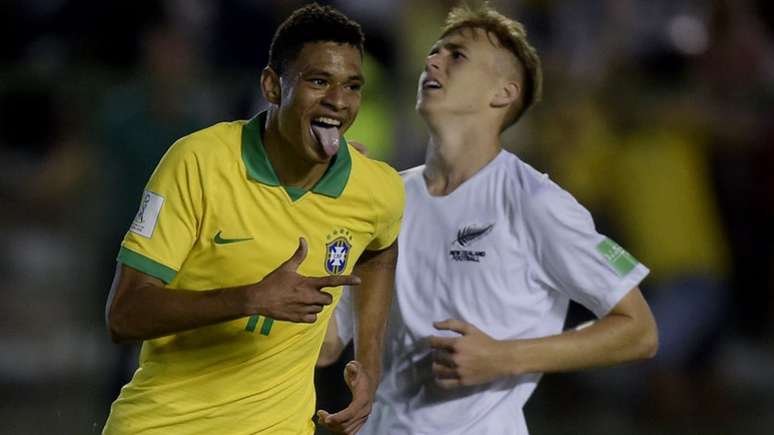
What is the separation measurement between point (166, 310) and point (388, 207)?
880 millimetres

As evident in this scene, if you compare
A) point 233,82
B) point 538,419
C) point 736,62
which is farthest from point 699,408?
point 233,82

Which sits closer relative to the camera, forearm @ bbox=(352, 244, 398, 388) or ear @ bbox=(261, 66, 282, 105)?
ear @ bbox=(261, 66, 282, 105)

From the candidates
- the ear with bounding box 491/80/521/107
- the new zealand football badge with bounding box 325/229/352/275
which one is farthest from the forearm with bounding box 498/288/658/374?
the ear with bounding box 491/80/521/107

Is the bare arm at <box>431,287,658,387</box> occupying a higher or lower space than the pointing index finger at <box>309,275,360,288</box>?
lower

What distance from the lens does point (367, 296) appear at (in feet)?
14.4

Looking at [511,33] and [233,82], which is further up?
[511,33]

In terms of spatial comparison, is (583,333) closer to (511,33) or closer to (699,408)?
(511,33)

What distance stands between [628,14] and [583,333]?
15.4ft

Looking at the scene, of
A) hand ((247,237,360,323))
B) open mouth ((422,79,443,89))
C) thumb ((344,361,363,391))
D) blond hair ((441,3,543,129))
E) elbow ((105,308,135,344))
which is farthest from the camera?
blond hair ((441,3,543,129))

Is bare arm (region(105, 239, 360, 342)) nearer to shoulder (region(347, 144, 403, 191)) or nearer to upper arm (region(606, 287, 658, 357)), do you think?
shoulder (region(347, 144, 403, 191))

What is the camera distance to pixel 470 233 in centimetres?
456

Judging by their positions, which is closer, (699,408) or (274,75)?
(274,75)

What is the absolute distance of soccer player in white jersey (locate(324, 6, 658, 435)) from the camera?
14.4ft

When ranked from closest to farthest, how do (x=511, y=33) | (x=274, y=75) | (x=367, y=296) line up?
(x=274, y=75) → (x=367, y=296) → (x=511, y=33)
